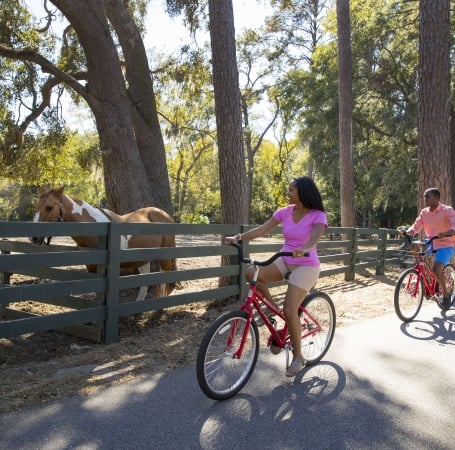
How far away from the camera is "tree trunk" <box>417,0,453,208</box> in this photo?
10.7 meters

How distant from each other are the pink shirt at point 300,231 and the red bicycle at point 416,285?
10.1 ft

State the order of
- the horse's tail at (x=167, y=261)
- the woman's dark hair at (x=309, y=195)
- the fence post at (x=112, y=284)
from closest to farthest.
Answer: the woman's dark hair at (x=309, y=195), the fence post at (x=112, y=284), the horse's tail at (x=167, y=261)

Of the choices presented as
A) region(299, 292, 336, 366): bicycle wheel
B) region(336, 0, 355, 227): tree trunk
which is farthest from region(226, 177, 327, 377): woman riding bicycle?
region(336, 0, 355, 227): tree trunk

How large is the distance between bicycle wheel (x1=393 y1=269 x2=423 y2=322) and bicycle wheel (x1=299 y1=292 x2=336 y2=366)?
219cm

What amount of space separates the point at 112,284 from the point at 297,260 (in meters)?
2.36

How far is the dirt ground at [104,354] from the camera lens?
4.04m

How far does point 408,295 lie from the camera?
7039 mm

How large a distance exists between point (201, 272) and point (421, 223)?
3847mm

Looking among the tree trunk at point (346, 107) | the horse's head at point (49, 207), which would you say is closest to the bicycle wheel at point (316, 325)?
the horse's head at point (49, 207)

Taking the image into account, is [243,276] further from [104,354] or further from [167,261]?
[104,354]

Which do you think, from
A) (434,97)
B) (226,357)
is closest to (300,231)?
(226,357)

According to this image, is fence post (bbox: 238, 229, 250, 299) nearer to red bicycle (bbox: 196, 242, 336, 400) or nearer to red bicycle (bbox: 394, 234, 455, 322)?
red bicycle (bbox: 394, 234, 455, 322)

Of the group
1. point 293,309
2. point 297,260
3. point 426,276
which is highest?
point 297,260

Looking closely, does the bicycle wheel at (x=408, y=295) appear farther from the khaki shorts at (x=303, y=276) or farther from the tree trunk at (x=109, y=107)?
the tree trunk at (x=109, y=107)
